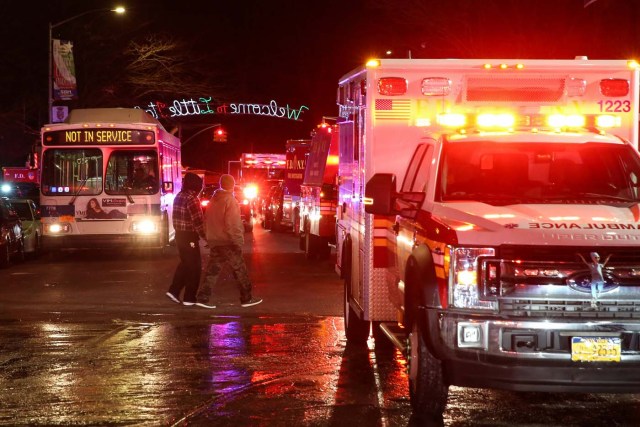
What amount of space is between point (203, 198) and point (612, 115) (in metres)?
21.4

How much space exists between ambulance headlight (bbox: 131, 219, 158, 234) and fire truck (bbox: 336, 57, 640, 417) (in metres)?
10.9

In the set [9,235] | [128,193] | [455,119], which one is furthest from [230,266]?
[128,193]

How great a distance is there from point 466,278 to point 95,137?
16.3 m

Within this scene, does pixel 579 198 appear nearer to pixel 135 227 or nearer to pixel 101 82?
pixel 135 227

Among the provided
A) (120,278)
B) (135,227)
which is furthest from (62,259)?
(120,278)

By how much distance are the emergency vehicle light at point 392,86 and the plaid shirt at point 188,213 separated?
16.6ft

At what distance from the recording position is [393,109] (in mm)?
9289

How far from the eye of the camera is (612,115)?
9164mm

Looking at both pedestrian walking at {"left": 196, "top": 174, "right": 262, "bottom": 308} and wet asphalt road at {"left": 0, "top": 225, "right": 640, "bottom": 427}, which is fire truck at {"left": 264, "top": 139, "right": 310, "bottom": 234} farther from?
pedestrian walking at {"left": 196, "top": 174, "right": 262, "bottom": 308}

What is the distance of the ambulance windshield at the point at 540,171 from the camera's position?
7773 millimetres

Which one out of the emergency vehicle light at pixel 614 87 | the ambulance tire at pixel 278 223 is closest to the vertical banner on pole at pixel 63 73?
the ambulance tire at pixel 278 223

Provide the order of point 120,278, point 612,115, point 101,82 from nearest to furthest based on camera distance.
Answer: point 612,115, point 120,278, point 101,82

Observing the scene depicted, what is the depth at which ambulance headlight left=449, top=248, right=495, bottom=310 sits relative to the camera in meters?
6.50

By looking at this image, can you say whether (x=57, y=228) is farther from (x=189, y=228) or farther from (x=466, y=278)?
(x=466, y=278)
